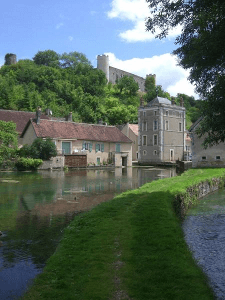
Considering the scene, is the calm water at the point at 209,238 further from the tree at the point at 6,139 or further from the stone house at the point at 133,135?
the stone house at the point at 133,135

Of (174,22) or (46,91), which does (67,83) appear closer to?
(46,91)

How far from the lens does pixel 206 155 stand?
39531 mm

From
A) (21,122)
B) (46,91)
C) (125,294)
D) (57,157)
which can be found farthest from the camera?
(46,91)

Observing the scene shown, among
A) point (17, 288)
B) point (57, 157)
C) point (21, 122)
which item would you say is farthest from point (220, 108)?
point (21, 122)

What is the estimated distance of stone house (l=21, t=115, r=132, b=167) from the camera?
150 ft

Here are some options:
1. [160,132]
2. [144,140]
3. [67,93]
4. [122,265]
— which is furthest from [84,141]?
[122,265]

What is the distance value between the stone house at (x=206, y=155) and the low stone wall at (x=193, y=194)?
1325 centimetres

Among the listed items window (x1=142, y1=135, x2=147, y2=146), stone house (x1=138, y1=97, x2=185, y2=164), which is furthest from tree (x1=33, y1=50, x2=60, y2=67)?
window (x1=142, y1=135, x2=147, y2=146)

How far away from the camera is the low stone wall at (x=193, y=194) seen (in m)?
14.6

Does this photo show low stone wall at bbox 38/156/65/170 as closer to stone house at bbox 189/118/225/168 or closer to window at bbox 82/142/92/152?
window at bbox 82/142/92/152

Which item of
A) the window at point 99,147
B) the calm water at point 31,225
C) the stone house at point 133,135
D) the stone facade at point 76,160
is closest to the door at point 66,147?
the stone facade at point 76,160

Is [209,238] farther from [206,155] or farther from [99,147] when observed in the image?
[99,147]

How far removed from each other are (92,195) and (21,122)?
3655 centimetres

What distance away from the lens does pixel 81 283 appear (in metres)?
5.84
